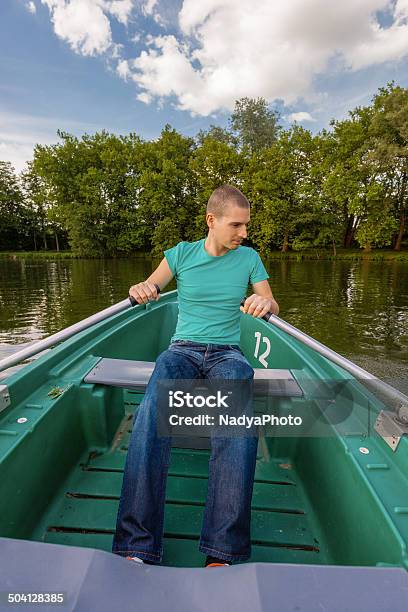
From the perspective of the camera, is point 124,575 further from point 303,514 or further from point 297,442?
point 297,442

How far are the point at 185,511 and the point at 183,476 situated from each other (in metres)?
0.28

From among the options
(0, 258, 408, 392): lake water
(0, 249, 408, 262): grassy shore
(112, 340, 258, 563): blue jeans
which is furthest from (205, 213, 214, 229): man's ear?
(0, 249, 408, 262): grassy shore

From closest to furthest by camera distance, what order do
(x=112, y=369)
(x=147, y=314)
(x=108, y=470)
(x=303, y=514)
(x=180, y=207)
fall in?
(x=303, y=514) < (x=108, y=470) < (x=112, y=369) < (x=147, y=314) < (x=180, y=207)

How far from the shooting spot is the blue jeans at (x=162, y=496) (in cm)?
130

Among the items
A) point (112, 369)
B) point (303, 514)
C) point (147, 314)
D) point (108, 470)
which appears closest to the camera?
point (303, 514)

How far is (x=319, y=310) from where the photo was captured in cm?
954

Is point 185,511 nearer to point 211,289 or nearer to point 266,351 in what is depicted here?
point 211,289

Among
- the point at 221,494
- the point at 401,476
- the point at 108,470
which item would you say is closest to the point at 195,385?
the point at 221,494

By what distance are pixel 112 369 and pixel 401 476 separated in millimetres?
1708

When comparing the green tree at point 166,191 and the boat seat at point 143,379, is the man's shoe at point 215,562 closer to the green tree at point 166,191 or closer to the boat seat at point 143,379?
the boat seat at point 143,379

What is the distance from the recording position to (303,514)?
1.82 metres

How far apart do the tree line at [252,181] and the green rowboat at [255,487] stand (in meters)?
27.4

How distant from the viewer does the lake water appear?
634 cm

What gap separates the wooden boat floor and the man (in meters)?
0.38
